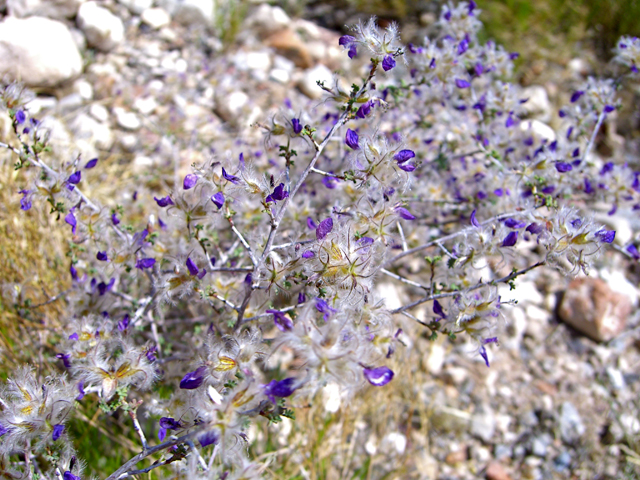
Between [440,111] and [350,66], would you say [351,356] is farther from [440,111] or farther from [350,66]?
[350,66]

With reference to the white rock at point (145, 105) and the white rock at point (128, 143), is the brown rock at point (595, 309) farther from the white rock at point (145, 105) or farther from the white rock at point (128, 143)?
the white rock at point (145, 105)

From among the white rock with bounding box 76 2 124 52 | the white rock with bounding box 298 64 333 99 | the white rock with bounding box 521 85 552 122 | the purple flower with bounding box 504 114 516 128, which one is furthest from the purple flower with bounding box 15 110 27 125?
the white rock with bounding box 521 85 552 122

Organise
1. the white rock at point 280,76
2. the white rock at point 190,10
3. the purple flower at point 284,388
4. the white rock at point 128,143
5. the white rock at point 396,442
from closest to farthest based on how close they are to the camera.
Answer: the purple flower at point 284,388, the white rock at point 396,442, the white rock at point 128,143, the white rock at point 280,76, the white rock at point 190,10

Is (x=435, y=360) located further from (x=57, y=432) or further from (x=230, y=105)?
(x=230, y=105)

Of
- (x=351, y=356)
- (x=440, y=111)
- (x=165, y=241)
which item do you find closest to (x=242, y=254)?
(x=165, y=241)

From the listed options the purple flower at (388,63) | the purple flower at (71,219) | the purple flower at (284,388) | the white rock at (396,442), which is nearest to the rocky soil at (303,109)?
the white rock at (396,442)

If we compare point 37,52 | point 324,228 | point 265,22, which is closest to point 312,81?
point 265,22
